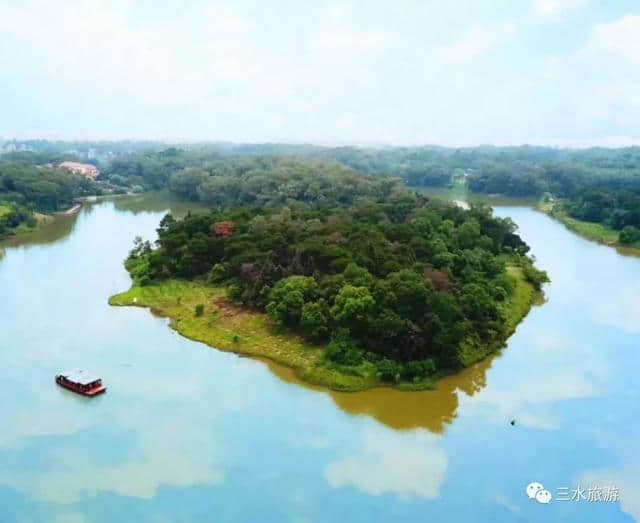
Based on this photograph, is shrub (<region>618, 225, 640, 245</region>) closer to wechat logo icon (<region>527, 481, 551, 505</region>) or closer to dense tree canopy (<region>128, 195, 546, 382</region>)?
dense tree canopy (<region>128, 195, 546, 382</region>)

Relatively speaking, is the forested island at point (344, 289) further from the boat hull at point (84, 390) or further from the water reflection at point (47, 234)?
the water reflection at point (47, 234)

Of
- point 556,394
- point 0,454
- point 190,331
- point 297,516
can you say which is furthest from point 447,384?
point 0,454

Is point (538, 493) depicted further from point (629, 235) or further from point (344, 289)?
point (629, 235)

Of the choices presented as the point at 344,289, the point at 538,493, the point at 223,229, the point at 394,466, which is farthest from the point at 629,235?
the point at 394,466

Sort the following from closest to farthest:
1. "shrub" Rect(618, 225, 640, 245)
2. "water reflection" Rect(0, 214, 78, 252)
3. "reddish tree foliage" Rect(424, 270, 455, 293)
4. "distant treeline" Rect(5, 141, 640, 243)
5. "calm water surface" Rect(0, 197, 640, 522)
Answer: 1. "calm water surface" Rect(0, 197, 640, 522)
2. "reddish tree foliage" Rect(424, 270, 455, 293)
3. "water reflection" Rect(0, 214, 78, 252)
4. "shrub" Rect(618, 225, 640, 245)
5. "distant treeline" Rect(5, 141, 640, 243)

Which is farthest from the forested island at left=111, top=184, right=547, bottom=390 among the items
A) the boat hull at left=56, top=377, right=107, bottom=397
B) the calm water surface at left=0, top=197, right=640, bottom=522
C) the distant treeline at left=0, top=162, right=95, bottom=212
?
the distant treeline at left=0, top=162, right=95, bottom=212

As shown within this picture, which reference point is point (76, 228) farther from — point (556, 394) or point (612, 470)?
point (612, 470)

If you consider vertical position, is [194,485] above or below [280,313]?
below
